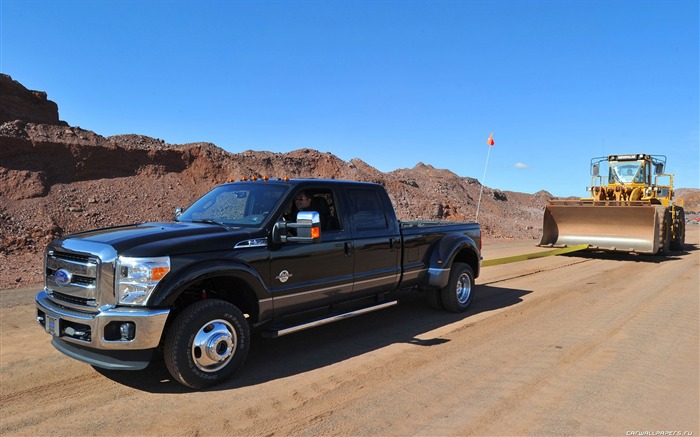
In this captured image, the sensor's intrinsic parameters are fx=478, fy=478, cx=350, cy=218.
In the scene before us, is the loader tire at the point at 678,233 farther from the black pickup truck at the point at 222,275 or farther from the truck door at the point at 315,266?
the truck door at the point at 315,266

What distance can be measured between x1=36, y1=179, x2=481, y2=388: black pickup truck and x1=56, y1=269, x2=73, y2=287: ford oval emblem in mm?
16

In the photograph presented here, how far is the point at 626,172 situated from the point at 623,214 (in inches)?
146

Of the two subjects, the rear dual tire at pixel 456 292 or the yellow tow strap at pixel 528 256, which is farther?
the yellow tow strap at pixel 528 256

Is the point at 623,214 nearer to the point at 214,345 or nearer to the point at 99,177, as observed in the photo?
the point at 214,345

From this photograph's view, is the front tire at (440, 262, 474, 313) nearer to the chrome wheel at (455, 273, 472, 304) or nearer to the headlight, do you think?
the chrome wheel at (455, 273, 472, 304)

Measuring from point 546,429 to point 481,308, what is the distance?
4052 millimetres

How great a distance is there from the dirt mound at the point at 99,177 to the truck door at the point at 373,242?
8.07m

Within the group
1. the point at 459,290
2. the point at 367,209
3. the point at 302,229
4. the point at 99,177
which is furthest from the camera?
the point at 99,177

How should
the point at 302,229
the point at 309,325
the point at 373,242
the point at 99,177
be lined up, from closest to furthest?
1. the point at 302,229
2. the point at 309,325
3. the point at 373,242
4. the point at 99,177

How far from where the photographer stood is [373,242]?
5.79 metres

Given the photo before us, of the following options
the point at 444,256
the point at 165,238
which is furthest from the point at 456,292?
the point at 165,238

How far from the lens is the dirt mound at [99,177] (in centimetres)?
1631

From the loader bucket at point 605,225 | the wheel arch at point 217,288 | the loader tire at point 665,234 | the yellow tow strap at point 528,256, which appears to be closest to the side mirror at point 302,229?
the wheel arch at point 217,288

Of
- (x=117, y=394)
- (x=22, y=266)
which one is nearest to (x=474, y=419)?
(x=117, y=394)
